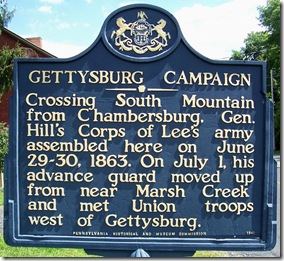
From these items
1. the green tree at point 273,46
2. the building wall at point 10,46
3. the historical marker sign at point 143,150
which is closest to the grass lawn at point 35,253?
the historical marker sign at point 143,150

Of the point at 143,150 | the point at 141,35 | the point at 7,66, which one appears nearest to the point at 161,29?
the point at 141,35

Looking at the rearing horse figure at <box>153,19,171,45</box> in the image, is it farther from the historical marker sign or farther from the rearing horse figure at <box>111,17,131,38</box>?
the rearing horse figure at <box>111,17,131,38</box>

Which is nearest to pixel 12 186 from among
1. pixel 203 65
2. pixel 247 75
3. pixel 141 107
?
pixel 141 107

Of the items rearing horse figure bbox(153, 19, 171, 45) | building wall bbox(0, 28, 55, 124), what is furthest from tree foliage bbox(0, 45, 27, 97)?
rearing horse figure bbox(153, 19, 171, 45)

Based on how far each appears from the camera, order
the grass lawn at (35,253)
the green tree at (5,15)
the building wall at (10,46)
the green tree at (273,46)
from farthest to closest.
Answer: the green tree at (273,46) → the building wall at (10,46) → the green tree at (5,15) → the grass lawn at (35,253)

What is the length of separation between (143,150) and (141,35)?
3.18 feet

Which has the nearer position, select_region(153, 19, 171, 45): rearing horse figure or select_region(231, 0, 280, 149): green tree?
select_region(153, 19, 171, 45): rearing horse figure

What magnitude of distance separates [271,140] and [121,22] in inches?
63.1

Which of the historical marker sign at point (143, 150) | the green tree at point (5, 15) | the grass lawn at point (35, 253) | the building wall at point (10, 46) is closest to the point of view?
the historical marker sign at point (143, 150)

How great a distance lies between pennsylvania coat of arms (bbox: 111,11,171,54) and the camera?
3525 mm

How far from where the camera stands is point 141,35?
3.52 meters

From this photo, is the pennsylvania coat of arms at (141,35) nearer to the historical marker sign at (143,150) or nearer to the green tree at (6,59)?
→ the historical marker sign at (143,150)

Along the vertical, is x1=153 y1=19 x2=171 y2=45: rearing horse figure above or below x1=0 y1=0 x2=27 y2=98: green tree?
below

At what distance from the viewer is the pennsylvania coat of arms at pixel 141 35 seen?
11.6 ft
